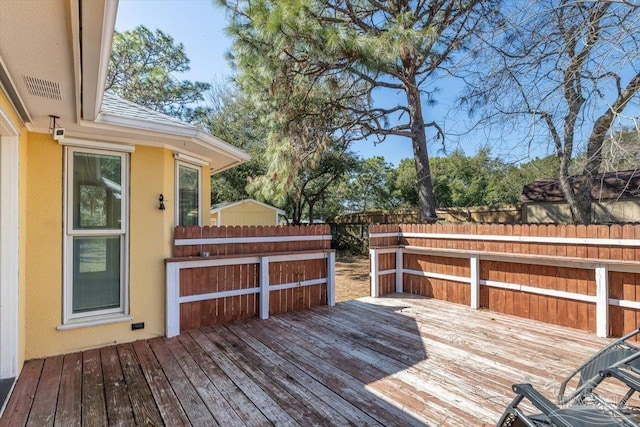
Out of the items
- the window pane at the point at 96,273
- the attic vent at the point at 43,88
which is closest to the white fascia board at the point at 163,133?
the attic vent at the point at 43,88

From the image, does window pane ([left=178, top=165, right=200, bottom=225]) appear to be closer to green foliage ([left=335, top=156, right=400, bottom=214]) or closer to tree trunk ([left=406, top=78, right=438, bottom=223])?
tree trunk ([left=406, top=78, right=438, bottom=223])

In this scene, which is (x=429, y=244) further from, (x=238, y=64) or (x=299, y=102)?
(x=238, y=64)

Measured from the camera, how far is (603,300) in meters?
3.82

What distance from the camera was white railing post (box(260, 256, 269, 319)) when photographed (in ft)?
15.0

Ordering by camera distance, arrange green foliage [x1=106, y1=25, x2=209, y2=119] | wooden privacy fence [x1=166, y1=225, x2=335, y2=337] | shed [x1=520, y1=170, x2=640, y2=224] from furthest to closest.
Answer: green foliage [x1=106, y1=25, x2=209, y2=119] → shed [x1=520, y1=170, x2=640, y2=224] → wooden privacy fence [x1=166, y1=225, x2=335, y2=337]

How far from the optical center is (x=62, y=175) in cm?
331

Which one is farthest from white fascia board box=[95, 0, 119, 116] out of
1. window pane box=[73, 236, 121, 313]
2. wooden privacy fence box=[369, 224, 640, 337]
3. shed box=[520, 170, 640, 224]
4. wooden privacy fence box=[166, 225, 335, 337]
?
shed box=[520, 170, 640, 224]

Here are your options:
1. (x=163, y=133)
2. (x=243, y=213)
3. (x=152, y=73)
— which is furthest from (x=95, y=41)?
(x=152, y=73)

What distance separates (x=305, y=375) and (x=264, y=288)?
74.7 inches

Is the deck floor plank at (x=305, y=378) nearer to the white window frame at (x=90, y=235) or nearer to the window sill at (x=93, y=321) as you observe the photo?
the window sill at (x=93, y=321)

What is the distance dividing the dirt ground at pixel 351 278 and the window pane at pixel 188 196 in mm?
3052

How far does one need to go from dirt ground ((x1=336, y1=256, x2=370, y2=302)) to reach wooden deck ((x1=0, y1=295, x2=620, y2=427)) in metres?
2.34

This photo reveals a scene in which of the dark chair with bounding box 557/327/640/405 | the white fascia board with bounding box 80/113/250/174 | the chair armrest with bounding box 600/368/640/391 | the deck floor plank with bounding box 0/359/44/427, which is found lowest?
the deck floor plank with bounding box 0/359/44/427

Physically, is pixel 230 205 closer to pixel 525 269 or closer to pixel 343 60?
pixel 343 60
